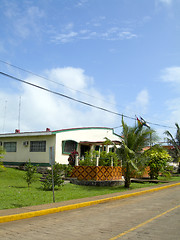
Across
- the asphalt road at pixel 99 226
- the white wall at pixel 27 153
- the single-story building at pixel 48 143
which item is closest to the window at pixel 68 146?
the single-story building at pixel 48 143

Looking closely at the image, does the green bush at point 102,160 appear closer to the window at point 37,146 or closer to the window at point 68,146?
the window at point 68,146

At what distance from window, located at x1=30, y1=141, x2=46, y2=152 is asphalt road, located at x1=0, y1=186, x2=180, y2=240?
1392 cm

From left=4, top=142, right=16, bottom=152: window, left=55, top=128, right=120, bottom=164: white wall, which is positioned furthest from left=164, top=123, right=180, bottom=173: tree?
left=4, top=142, right=16, bottom=152: window

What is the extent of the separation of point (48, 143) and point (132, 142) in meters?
8.36

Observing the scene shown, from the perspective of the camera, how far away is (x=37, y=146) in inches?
931

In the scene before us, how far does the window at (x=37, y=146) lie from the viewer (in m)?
23.2

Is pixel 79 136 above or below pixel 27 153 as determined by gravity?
above

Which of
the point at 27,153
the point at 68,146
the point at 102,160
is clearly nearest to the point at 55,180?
the point at 102,160

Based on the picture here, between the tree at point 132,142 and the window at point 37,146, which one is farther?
the window at point 37,146

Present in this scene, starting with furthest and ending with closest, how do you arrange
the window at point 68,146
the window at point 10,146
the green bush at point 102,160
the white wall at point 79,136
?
the window at point 10,146 → the window at point 68,146 → the white wall at point 79,136 → the green bush at point 102,160

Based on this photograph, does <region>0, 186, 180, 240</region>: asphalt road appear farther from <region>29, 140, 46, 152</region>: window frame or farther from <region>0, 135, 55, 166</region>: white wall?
<region>29, 140, 46, 152</region>: window frame

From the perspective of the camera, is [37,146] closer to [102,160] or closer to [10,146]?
[10,146]

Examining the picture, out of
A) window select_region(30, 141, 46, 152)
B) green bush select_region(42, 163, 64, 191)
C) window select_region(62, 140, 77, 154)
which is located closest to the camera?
green bush select_region(42, 163, 64, 191)

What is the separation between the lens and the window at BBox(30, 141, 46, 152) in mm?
23188
